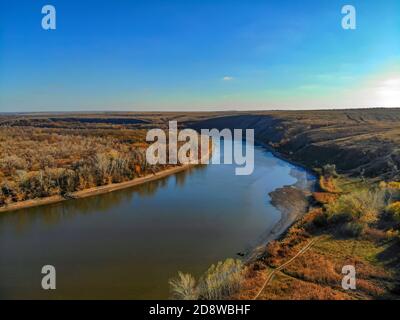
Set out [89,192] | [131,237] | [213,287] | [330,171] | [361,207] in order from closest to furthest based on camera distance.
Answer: [213,287], [361,207], [131,237], [89,192], [330,171]

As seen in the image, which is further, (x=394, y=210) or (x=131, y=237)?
(x=131, y=237)

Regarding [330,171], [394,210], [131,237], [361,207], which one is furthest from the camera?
[330,171]

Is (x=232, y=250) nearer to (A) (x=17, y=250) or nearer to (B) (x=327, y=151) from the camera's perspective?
(A) (x=17, y=250)

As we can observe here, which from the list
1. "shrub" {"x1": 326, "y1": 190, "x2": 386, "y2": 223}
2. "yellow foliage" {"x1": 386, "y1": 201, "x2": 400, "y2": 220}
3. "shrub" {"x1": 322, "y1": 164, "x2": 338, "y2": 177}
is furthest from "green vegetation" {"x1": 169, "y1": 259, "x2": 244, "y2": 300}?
"shrub" {"x1": 322, "y1": 164, "x2": 338, "y2": 177}

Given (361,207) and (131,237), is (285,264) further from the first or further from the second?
(131,237)

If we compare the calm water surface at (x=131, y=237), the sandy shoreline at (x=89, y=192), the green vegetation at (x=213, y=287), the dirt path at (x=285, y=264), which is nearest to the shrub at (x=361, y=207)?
the dirt path at (x=285, y=264)

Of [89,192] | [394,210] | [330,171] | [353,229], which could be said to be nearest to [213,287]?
[353,229]

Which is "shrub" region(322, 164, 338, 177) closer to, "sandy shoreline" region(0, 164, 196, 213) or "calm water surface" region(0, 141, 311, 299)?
"calm water surface" region(0, 141, 311, 299)

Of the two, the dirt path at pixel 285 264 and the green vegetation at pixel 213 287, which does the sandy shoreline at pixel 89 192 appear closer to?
the green vegetation at pixel 213 287

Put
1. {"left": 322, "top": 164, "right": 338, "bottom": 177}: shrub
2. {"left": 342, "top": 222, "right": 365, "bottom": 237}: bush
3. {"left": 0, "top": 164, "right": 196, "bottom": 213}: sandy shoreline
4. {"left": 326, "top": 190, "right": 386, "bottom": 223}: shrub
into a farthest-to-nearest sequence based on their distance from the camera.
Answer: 1. {"left": 322, "top": 164, "right": 338, "bottom": 177}: shrub
2. {"left": 0, "top": 164, "right": 196, "bottom": 213}: sandy shoreline
3. {"left": 326, "top": 190, "right": 386, "bottom": 223}: shrub
4. {"left": 342, "top": 222, "right": 365, "bottom": 237}: bush
